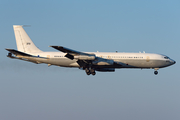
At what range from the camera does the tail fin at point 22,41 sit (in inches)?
2504

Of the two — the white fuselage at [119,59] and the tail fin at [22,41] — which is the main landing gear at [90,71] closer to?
the white fuselage at [119,59]

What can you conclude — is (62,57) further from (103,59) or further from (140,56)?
(140,56)

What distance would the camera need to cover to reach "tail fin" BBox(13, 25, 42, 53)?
63.6 metres

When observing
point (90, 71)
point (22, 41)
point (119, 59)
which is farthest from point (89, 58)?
point (22, 41)

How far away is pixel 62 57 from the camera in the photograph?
60500 mm

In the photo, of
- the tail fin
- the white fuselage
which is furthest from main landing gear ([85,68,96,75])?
the tail fin

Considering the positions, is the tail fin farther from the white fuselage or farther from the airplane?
the white fuselage

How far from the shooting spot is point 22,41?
2516 inches

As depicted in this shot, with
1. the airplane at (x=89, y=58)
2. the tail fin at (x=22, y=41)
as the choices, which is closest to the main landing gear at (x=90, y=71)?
the airplane at (x=89, y=58)

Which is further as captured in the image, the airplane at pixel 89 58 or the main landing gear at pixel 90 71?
the main landing gear at pixel 90 71

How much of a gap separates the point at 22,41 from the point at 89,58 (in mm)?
16032

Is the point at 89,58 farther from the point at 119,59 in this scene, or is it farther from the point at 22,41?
the point at 22,41

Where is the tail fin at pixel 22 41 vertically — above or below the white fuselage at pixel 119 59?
above

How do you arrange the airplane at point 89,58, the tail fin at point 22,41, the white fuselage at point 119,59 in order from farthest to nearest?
the tail fin at point 22,41
the white fuselage at point 119,59
the airplane at point 89,58
